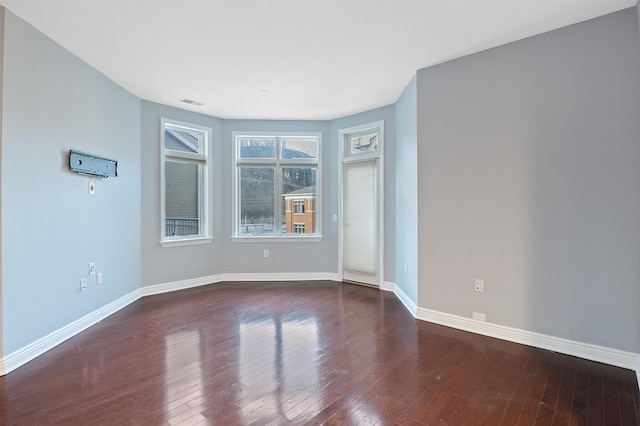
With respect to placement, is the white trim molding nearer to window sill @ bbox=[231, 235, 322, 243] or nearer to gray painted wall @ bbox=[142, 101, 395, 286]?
gray painted wall @ bbox=[142, 101, 395, 286]

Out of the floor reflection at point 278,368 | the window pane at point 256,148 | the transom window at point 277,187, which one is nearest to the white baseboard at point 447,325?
the floor reflection at point 278,368

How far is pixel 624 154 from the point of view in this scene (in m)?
2.38

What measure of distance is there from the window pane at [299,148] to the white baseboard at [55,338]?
3.10 metres

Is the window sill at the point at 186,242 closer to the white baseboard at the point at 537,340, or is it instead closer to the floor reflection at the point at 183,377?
the floor reflection at the point at 183,377

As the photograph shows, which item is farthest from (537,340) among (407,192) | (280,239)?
(280,239)

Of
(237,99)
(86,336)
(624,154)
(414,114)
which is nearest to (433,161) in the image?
(414,114)

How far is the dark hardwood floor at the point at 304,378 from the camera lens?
1842 mm

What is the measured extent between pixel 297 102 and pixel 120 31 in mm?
2168

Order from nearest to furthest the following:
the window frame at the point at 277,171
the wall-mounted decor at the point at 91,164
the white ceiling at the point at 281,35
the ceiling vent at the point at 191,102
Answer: the white ceiling at the point at 281,35, the wall-mounted decor at the point at 91,164, the ceiling vent at the point at 191,102, the window frame at the point at 277,171

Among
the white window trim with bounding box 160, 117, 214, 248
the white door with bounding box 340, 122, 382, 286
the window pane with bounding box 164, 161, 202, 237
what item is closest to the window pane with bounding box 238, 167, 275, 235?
the white window trim with bounding box 160, 117, 214, 248

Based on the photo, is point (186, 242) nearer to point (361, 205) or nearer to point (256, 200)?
point (256, 200)

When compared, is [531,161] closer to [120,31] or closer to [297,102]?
[297,102]

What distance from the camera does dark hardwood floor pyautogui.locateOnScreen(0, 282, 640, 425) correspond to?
1.84 meters

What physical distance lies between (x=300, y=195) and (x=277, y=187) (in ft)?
1.32
